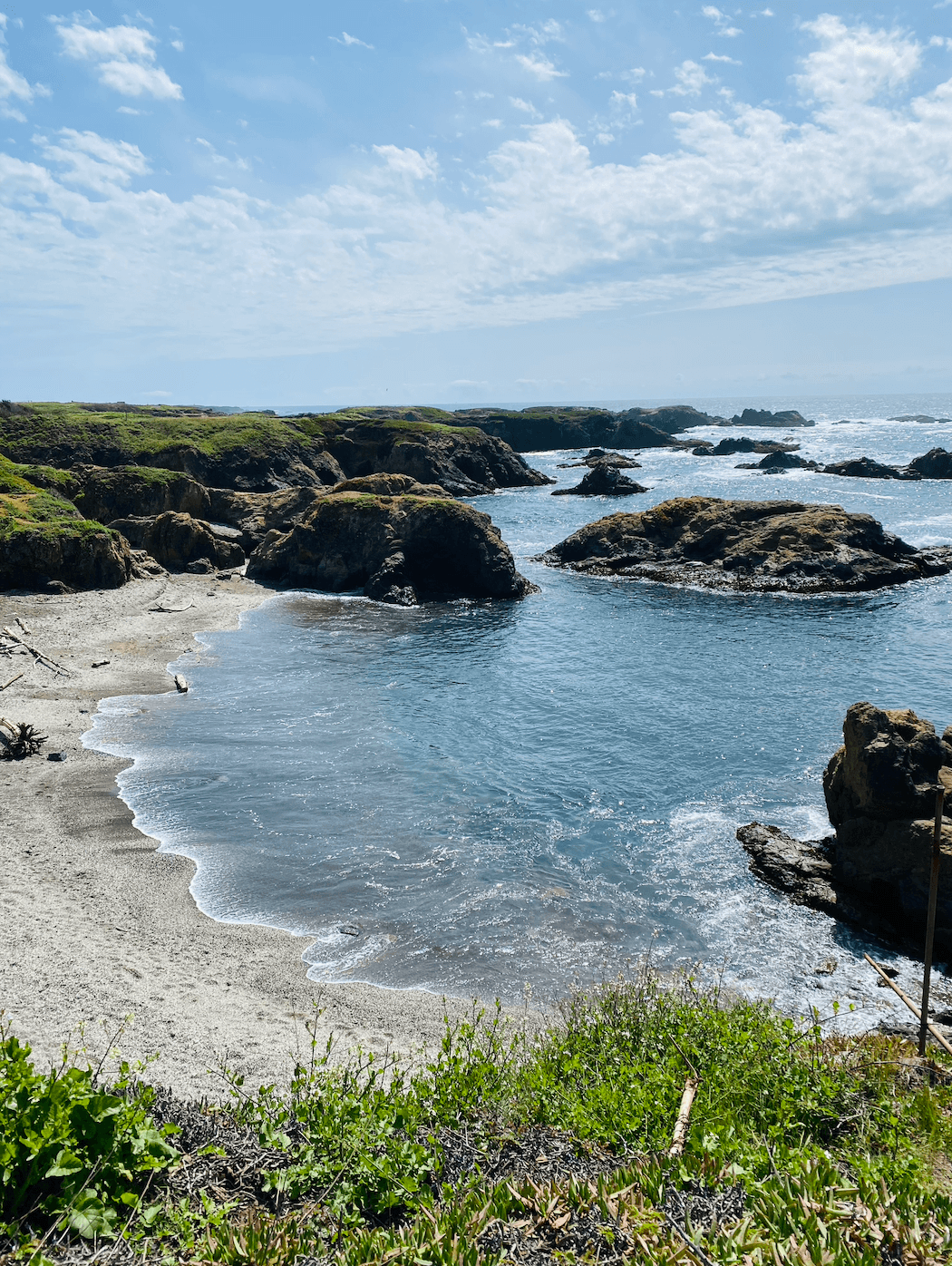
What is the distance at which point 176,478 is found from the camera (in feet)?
234

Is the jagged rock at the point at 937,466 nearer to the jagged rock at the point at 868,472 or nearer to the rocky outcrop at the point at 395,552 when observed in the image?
the jagged rock at the point at 868,472

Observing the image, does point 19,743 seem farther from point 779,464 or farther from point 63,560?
point 779,464

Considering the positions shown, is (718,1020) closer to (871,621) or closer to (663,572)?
(871,621)

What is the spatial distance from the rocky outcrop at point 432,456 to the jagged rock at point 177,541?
1661 inches

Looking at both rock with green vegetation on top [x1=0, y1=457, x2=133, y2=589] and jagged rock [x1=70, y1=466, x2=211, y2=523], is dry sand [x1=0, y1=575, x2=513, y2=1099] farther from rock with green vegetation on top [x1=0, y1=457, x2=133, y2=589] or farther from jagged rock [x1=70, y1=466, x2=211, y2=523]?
jagged rock [x1=70, y1=466, x2=211, y2=523]

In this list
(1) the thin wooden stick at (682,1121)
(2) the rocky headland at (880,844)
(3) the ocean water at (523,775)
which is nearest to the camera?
(1) the thin wooden stick at (682,1121)

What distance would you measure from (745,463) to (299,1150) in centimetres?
14279

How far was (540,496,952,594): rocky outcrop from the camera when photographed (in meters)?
55.3

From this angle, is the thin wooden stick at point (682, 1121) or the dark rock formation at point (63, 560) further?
the dark rock formation at point (63, 560)

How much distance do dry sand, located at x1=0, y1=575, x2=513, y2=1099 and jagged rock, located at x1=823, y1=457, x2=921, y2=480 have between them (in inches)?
4510

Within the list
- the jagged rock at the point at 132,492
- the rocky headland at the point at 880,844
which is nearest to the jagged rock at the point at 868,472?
the jagged rock at the point at 132,492

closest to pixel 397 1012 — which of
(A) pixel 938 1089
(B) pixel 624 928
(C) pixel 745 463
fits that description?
(B) pixel 624 928

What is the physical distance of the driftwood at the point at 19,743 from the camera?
2505cm

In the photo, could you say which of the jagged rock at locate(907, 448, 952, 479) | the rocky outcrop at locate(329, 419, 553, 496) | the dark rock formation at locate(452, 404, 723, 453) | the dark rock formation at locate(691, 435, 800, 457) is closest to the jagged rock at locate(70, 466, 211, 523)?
the rocky outcrop at locate(329, 419, 553, 496)
